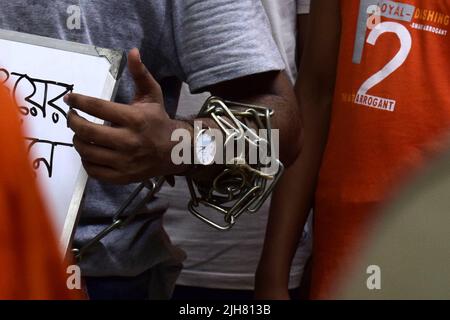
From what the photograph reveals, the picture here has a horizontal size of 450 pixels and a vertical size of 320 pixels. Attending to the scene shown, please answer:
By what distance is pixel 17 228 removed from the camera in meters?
0.72

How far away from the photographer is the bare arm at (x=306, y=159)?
6.56 feet

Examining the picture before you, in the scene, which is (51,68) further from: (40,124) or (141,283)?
(141,283)

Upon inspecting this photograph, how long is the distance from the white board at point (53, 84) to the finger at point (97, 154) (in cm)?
6

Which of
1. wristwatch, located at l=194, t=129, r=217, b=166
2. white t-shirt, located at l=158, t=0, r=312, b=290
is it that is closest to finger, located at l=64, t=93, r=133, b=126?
wristwatch, located at l=194, t=129, r=217, b=166

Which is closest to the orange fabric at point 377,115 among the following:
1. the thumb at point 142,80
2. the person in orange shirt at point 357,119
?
the person in orange shirt at point 357,119

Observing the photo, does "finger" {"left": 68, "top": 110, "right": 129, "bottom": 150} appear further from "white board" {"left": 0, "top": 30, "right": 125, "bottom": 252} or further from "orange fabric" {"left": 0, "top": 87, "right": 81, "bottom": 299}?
"orange fabric" {"left": 0, "top": 87, "right": 81, "bottom": 299}

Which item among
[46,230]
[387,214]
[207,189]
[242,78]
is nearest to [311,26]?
[387,214]

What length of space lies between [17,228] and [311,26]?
4.61 ft

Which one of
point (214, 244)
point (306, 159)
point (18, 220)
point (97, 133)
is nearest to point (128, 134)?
point (97, 133)

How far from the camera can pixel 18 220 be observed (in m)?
0.72

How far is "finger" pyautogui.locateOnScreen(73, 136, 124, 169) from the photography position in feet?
4.32

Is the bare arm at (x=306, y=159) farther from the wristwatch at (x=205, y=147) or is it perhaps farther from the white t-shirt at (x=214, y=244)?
the wristwatch at (x=205, y=147)

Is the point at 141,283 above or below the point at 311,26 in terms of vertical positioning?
below

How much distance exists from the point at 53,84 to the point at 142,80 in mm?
159
